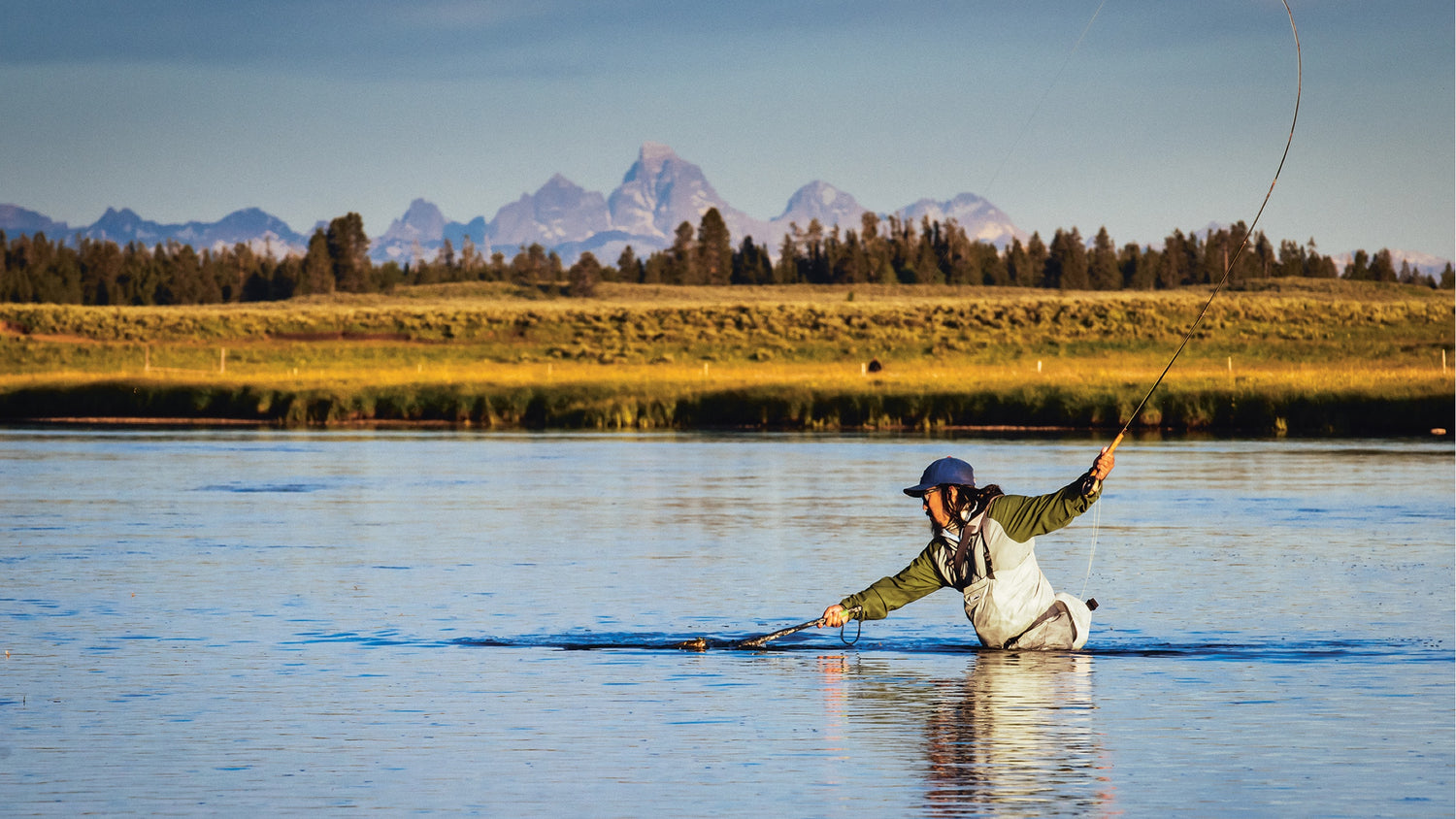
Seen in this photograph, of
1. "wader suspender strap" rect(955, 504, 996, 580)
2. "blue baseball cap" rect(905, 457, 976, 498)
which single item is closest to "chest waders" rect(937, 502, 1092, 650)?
"wader suspender strap" rect(955, 504, 996, 580)

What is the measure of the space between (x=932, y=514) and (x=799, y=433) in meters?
38.1

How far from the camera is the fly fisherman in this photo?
1109 cm

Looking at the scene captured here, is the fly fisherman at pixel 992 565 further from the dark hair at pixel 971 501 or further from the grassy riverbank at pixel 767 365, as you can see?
the grassy riverbank at pixel 767 365

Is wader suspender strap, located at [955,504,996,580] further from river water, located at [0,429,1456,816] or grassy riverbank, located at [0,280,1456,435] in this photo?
grassy riverbank, located at [0,280,1456,435]

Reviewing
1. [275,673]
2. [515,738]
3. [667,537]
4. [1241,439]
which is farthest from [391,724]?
[1241,439]

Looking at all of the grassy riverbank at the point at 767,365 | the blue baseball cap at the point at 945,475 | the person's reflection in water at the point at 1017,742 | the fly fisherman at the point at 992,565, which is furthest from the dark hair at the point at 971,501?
the grassy riverbank at the point at 767,365

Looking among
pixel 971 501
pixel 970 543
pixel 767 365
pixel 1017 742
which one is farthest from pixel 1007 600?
pixel 767 365

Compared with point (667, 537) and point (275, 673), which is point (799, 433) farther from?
point (275, 673)

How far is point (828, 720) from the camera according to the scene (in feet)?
34.1

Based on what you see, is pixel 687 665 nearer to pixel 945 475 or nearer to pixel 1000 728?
pixel 945 475

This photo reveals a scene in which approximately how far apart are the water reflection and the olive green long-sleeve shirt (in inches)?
20.5

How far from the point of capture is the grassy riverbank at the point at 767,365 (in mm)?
52438

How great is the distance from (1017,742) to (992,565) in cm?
218

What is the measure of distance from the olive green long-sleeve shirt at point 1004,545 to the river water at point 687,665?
53 centimetres
